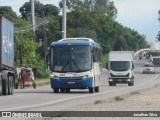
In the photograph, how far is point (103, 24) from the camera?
148 metres

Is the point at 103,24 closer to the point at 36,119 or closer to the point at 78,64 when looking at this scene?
the point at 78,64

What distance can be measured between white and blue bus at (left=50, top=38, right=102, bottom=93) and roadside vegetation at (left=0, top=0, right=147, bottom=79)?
103ft

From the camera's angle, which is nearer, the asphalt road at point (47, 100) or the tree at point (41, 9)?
the asphalt road at point (47, 100)

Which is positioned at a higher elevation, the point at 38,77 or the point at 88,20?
the point at 88,20

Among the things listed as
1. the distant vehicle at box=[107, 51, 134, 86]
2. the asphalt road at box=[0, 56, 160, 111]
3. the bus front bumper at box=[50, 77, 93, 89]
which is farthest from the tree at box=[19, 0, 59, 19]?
the bus front bumper at box=[50, 77, 93, 89]

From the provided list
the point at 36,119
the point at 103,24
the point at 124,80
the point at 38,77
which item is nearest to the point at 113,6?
the point at 103,24

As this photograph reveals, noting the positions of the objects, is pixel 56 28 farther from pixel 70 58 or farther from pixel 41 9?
pixel 70 58

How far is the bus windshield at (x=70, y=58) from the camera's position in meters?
41.3

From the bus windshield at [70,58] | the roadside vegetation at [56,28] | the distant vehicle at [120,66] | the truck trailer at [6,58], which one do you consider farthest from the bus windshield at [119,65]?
the truck trailer at [6,58]

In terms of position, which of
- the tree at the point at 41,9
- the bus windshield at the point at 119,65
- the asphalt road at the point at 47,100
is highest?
the tree at the point at 41,9

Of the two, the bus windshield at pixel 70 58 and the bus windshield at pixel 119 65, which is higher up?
the bus windshield at pixel 70 58

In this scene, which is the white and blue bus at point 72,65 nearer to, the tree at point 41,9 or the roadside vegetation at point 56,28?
the roadside vegetation at point 56,28

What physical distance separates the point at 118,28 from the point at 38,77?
93.7 meters

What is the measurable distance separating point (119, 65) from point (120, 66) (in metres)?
0.13
